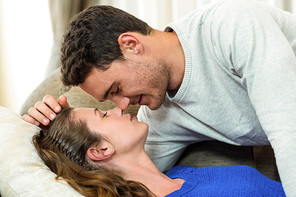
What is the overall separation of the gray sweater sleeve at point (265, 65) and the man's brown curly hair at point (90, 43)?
36cm

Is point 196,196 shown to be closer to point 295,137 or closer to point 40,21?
point 295,137

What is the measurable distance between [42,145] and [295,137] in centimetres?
83

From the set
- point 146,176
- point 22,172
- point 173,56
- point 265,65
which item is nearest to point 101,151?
point 146,176

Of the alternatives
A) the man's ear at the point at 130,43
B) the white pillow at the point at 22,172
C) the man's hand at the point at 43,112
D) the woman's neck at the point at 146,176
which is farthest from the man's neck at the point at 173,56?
the white pillow at the point at 22,172

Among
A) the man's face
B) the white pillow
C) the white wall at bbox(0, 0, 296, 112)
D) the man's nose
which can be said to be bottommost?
the white wall at bbox(0, 0, 296, 112)

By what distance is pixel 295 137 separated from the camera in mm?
987

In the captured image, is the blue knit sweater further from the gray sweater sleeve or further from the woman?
the gray sweater sleeve

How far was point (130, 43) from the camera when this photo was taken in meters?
1.35

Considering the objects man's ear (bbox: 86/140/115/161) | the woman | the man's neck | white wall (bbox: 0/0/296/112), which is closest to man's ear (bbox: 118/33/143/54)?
the man's neck

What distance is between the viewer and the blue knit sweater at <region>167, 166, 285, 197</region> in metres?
1.22

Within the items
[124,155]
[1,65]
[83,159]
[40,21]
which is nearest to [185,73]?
[124,155]

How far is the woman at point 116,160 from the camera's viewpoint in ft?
4.12

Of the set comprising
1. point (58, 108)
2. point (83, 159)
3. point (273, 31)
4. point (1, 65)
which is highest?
point (273, 31)

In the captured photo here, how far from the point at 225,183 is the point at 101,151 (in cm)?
46
